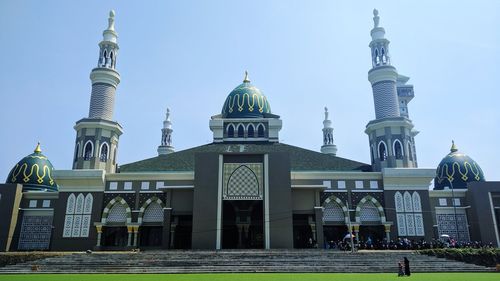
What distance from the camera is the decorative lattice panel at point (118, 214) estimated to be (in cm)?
3094

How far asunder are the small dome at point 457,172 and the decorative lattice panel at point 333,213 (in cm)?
1311

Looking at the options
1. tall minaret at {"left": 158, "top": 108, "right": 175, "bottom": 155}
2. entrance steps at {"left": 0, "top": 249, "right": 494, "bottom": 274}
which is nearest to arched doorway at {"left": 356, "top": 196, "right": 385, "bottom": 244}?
entrance steps at {"left": 0, "top": 249, "right": 494, "bottom": 274}

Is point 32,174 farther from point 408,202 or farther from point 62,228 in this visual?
point 408,202

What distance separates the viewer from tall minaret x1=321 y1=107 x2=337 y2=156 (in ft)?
181

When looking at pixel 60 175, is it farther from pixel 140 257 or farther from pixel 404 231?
pixel 404 231

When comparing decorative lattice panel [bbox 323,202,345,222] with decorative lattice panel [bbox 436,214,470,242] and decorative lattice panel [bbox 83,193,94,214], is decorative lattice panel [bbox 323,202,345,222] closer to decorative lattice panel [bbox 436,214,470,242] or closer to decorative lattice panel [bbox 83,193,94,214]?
decorative lattice panel [bbox 436,214,470,242]

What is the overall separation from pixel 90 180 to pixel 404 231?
72.5 ft

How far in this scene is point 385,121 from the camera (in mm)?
33000

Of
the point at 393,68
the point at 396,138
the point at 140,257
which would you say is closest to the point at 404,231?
the point at 396,138

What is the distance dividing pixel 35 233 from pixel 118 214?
6.88 meters

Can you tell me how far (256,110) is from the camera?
125ft

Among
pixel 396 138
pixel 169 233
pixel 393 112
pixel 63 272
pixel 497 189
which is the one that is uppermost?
pixel 393 112

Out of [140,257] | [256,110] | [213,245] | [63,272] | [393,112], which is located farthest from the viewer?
[256,110]

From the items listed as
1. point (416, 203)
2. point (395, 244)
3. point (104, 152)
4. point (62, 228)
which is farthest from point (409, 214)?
point (62, 228)
